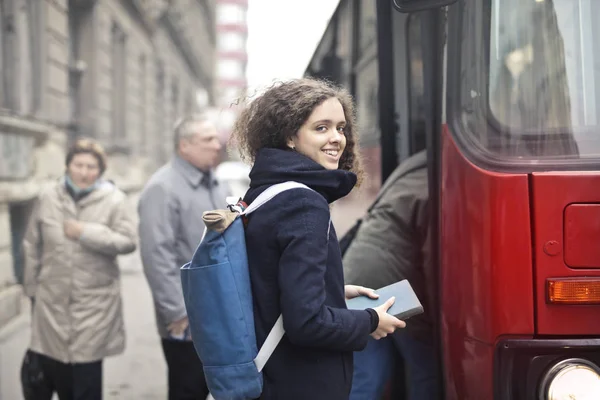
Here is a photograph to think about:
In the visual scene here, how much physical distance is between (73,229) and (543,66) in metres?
2.55

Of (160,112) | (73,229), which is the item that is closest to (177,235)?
(73,229)

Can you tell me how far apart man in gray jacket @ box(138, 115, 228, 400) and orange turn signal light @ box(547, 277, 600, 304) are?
6.82 ft

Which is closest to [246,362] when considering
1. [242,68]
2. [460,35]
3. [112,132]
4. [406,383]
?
[406,383]

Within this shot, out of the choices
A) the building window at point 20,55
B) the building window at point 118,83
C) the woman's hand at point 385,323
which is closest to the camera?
the woman's hand at point 385,323

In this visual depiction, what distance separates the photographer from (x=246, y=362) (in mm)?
2027

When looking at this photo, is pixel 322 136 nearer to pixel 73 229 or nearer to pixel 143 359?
pixel 73 229

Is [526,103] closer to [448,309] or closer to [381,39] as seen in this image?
[448,309]

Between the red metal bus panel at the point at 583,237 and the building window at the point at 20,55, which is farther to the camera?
the building window at the point at 20,55

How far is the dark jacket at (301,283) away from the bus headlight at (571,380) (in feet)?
2.08

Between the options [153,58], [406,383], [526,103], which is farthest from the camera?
[153,58]

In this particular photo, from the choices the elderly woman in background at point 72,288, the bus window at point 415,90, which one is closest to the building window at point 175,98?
the elderly woman in background at point 72,288

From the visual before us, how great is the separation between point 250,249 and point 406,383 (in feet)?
3.91

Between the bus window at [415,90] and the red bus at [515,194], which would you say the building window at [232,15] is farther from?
the red bus at [515,194]

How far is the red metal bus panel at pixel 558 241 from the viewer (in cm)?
229
